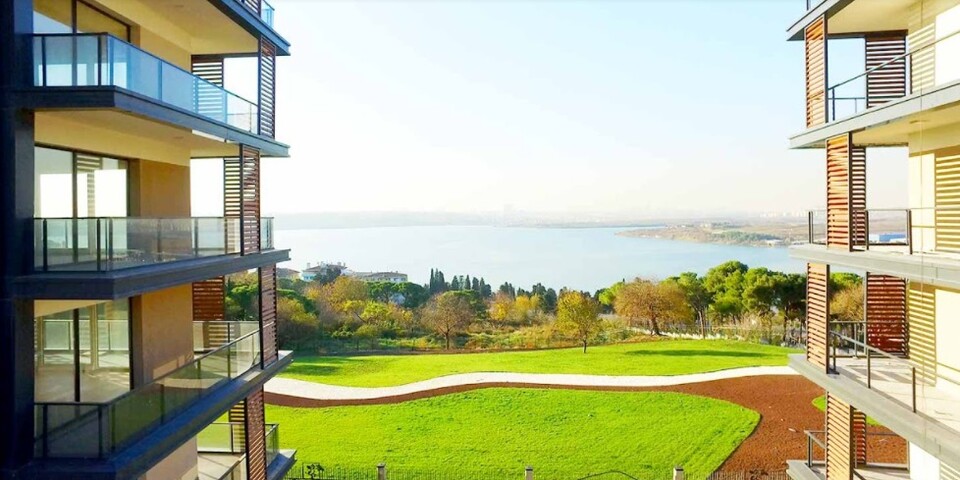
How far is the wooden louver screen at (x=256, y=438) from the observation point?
11688 millimetres

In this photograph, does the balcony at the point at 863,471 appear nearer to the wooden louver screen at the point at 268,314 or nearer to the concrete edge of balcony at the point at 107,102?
the wooden louver screen at the point at 268,314

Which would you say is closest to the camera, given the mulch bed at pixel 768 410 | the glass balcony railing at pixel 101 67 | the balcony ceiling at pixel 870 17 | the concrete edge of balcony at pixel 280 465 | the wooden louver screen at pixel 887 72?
the glass balcony railing at pixel 101 67

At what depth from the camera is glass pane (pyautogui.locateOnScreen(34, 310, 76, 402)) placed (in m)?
8.12

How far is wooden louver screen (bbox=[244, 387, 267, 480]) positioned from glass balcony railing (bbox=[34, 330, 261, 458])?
101 inches

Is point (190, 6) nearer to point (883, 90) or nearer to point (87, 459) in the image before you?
point (87, 459)

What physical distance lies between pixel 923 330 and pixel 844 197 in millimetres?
2631

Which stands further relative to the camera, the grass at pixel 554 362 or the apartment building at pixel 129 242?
the grass at pixel 554 362

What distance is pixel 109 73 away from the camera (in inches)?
301

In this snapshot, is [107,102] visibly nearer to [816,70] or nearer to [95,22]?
[95,22]

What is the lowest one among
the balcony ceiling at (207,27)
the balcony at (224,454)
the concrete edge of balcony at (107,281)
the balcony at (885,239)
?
the balcony at (224,454)

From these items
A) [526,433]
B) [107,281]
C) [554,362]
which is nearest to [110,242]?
[107,281]

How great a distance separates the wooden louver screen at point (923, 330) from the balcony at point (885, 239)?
82cm

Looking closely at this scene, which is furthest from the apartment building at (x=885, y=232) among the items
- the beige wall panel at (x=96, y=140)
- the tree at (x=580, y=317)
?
the tree at (x=580, y=317)

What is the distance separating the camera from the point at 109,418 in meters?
7.36
